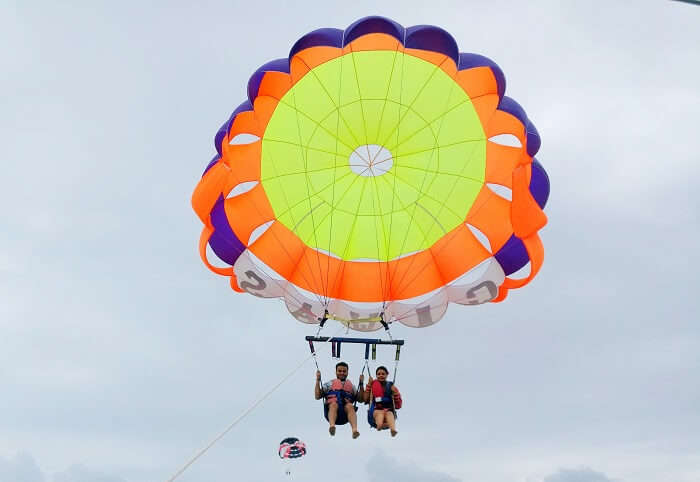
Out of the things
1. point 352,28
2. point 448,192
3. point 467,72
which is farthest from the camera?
point 448,192

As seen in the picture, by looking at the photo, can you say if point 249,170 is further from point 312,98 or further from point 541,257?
point 541,257

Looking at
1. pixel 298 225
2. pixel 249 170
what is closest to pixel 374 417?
pixel 298 225

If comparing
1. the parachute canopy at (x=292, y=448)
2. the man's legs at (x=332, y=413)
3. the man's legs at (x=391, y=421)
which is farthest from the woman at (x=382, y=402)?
the parachute canopy at (x=292, y=448)

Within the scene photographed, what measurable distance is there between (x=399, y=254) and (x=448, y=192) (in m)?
1.09

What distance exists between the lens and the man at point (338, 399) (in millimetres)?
8477

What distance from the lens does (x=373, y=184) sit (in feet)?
32.5

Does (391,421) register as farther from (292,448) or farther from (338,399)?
(292,448)

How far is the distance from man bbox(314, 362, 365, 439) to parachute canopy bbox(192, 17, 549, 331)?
1391mm

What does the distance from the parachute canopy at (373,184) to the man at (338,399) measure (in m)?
1.39

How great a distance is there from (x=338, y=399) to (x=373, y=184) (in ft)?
9.88

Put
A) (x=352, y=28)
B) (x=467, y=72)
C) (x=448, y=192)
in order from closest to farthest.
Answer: (x=352, y=28) < (x=467, y=72) < (x=448, y=192)

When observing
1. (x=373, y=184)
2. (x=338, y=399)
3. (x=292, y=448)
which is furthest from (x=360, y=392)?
(x=373, y=184)

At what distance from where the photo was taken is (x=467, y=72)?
29.7ft

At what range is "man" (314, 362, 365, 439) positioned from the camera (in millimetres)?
8477
